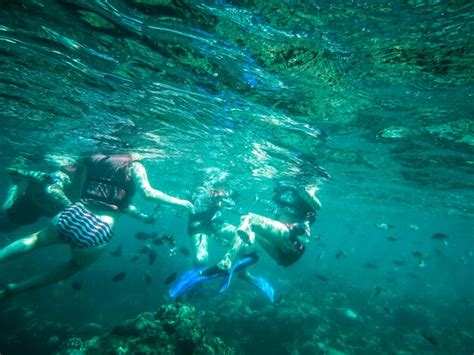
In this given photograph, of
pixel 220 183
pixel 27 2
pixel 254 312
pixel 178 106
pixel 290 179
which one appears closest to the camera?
pixel 27 2

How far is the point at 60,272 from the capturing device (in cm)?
627

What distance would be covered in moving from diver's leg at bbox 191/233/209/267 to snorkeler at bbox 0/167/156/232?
5.05 m

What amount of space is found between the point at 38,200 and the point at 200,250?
22.5 feet

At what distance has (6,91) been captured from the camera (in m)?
12.6

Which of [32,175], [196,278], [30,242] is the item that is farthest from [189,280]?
[32,175]

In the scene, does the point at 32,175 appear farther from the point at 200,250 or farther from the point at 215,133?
the point at 215,133

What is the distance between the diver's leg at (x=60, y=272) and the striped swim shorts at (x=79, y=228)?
0.23 meters

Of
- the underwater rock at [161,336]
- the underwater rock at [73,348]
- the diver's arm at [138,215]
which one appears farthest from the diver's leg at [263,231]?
the underwater rock at [73,348]

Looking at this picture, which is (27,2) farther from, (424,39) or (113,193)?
(424,39)

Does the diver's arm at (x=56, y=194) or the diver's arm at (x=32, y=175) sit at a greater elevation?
the diver's arm at (x=32, y=175)

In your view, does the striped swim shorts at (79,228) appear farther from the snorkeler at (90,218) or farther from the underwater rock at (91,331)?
the underwater rock at (91,331)

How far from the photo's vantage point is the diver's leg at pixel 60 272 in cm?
578

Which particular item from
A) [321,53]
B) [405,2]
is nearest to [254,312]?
[321,53]

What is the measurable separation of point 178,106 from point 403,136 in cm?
1022
